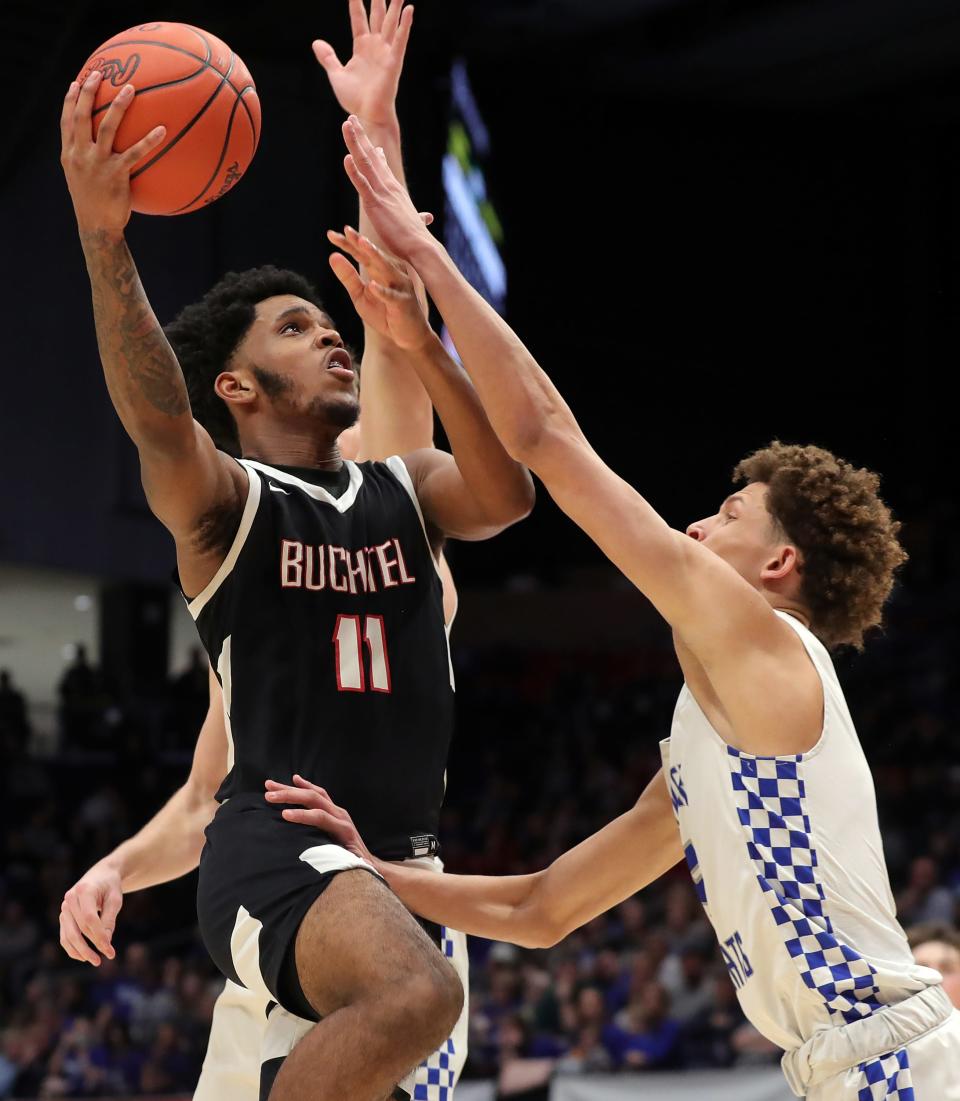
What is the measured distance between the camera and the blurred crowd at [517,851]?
10.2 metres

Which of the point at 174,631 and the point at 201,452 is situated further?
the point at 174,631

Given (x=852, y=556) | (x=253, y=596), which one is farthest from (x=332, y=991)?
(x=852, y=556)

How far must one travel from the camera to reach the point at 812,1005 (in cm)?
301

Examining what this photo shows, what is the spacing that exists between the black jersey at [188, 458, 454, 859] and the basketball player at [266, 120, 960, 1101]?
0.34 feet

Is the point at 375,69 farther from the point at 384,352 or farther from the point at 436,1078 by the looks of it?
the point at 436,1078

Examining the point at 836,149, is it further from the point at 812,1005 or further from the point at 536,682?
the point at 812,1005

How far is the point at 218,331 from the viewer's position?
11.9 ft

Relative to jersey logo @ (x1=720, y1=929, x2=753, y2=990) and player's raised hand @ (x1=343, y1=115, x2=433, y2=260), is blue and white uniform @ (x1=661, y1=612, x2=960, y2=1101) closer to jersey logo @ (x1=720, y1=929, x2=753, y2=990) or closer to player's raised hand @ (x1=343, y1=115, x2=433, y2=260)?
jersey logo @ (x1=720, y1=929, x2=753, y2=990)

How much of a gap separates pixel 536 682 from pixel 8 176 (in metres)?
8.58

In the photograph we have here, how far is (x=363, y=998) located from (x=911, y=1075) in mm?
1052

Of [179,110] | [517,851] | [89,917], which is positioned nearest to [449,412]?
[179,110]

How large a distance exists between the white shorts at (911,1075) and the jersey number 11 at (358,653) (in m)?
1.18

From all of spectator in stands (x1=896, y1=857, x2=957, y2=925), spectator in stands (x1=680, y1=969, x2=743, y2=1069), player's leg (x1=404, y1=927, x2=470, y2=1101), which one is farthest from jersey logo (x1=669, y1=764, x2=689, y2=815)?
spectator in stands (x1=896, y1=857, x2=957, y2=925)

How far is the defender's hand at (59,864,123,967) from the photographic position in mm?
3533
